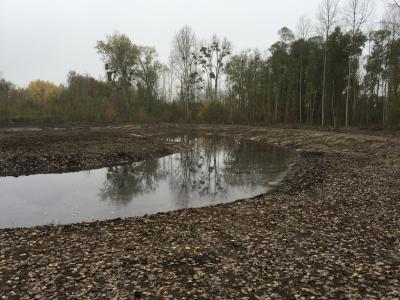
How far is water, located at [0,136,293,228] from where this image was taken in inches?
628

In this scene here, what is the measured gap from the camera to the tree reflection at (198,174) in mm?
19578

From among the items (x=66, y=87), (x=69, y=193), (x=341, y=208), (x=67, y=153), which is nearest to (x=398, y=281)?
(x=341, y=208)

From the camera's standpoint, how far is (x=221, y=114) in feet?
244

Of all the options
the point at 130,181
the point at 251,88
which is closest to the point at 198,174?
the point at 130,181

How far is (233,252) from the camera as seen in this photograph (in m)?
10.6

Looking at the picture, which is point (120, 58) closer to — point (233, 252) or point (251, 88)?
point (251, 88)

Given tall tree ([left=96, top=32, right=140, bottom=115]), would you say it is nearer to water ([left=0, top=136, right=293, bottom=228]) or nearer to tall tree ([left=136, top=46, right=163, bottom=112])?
tall tree ([left=136, top=46, right=163, bottom=112])

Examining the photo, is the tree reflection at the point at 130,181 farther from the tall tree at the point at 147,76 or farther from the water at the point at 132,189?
the tall tree at the point at 147,76

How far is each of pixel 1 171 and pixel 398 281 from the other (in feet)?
76.6

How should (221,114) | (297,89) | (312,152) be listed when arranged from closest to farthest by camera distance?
(312,152), (297,89), (221,114)

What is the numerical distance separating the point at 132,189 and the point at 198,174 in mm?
6430

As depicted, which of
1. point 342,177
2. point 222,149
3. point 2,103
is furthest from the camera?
point 2,103

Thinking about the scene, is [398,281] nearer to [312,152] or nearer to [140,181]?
[140,181]

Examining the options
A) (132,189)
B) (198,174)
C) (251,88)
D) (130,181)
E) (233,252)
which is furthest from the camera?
(251,88)
